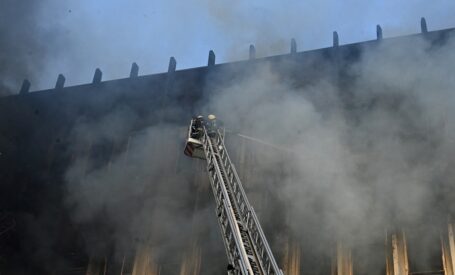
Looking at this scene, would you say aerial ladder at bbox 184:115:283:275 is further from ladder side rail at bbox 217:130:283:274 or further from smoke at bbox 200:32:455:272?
smoke at bbox 200:32:455:272

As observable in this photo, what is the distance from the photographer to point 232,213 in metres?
6.65

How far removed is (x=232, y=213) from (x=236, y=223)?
0.17 m

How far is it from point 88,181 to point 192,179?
246 cm

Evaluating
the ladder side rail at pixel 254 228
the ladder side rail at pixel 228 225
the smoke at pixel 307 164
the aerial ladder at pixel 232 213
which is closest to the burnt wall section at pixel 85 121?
the smoke at pixel 307 164

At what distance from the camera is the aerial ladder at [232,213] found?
611 centimetres

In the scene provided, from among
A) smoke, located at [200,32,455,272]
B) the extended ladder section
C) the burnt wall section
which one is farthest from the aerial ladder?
the burnt wall section

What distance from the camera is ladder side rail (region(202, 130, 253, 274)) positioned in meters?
5.91

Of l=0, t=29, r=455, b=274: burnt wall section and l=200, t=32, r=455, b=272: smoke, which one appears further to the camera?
l=0, t=29, r=455, b=274: burnt wall section

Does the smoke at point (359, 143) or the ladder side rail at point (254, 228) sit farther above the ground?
the smoke at point (359, 143)

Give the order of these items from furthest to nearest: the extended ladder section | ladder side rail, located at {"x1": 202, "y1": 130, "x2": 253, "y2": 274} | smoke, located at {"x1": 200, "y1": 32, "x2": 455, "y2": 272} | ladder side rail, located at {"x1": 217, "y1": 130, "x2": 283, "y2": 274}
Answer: smoke, located at {"x1": 200, "y1": 32, "x2": 455, "y2": 272} → ladder side rail, located at {"x1": 217, "y1": 130, "x2": 283, "y2": 274} → the extended ladder section → ladder side rail, located at {"x1": 202, "y1": 130, "x2": 253, "y2": 274}

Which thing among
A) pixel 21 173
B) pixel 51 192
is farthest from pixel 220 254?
pixel 21 173

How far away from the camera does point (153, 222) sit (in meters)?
10.4

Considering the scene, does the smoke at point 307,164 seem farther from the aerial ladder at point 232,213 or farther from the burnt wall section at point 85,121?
the aerial ladder at point 232,213

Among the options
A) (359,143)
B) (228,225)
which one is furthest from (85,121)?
(228,225)
